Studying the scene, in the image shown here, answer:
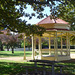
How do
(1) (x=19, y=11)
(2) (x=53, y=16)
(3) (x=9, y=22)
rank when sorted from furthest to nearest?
(2) (x=53, y=16), (1) (x=19, y=11), (3) (x=9, y=22)

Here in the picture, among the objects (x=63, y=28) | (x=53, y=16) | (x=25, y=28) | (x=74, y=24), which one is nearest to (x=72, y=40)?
(x=74, y=24)

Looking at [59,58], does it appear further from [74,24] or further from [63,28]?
[74,24]

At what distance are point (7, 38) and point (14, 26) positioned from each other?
25231 mm

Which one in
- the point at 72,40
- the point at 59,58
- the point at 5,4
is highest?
the point at 5,4

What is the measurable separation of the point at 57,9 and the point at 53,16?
0.63m

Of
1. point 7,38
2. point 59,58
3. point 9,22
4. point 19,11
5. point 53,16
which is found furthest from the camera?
point 7,38

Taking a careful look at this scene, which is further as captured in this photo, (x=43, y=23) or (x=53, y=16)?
(x=43, y=23)

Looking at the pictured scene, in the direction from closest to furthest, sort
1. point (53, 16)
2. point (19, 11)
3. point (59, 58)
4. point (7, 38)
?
point (19, 11) < point (53, 16) < point (59, 58) < point (7, 38)

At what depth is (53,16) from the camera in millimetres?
13570

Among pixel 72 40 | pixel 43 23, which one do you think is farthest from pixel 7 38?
pixel 43 23

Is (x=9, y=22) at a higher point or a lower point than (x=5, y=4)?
lower

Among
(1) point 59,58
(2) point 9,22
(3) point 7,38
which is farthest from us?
(3) point 7,38

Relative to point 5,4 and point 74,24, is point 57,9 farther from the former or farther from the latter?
point 74,24

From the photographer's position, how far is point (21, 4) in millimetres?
13352
